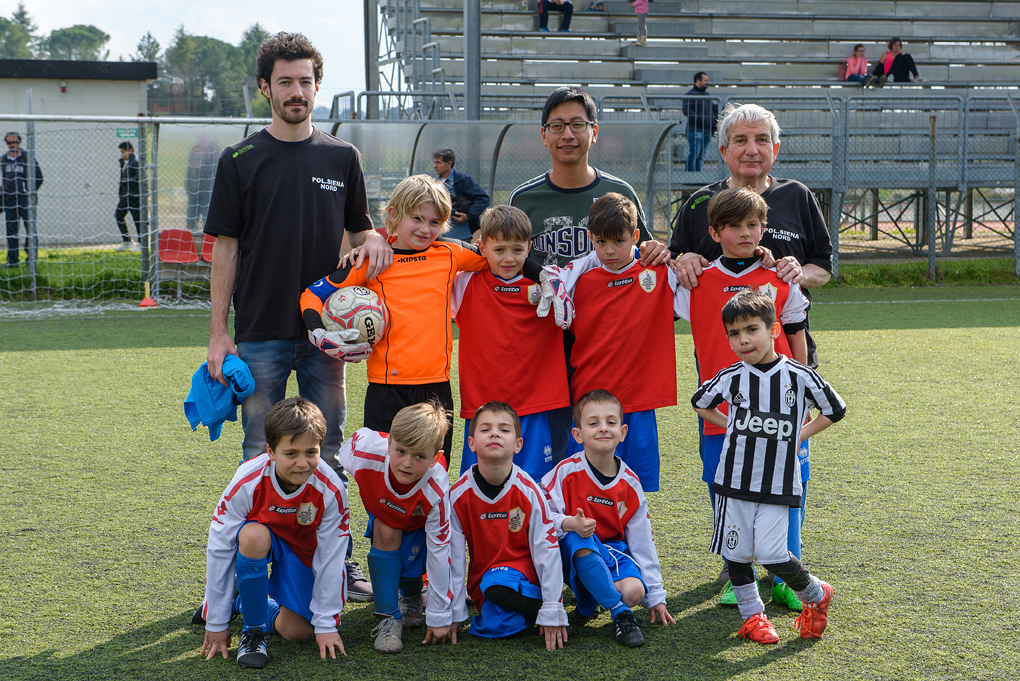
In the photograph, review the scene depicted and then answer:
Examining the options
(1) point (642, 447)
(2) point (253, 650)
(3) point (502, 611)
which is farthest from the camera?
(1) point (642, 447)

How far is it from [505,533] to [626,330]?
2.89ft

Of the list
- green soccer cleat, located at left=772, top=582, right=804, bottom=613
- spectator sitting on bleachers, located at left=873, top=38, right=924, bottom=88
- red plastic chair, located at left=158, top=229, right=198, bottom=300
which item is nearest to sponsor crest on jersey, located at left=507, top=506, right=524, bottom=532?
green soccer cleat, located at left=772, top=582, right=804, bottom=613

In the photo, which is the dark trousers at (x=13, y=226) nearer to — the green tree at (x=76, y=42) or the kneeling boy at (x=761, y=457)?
the kneeling boy at (x=761, y=457)

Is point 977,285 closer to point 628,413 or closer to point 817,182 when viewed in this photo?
point 817,182

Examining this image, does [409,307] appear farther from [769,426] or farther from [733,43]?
[733,43]

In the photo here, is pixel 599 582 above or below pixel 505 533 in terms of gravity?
below

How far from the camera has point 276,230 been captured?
3207 mm

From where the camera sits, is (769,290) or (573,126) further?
(573,126)

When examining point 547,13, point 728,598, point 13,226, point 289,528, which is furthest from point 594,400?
point 547,13

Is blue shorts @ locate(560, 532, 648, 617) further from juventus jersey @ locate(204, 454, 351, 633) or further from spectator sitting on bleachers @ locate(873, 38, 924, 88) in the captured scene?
spectator sitting on bleachers @ locate(873, 38, 924, 88)

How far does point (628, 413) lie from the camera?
339 centimetres

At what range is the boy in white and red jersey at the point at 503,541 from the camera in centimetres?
301

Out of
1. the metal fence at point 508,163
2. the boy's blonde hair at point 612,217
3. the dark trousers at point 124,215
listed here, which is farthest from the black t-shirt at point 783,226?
the dark trousers at point 124,215

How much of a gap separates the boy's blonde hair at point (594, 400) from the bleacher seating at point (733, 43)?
1433 centimetres
